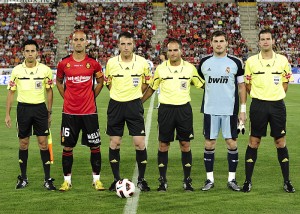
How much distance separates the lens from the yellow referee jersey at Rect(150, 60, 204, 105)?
8.30m

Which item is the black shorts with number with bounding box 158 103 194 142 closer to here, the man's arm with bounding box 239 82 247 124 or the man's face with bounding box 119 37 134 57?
the man's arm with bounding box 239 82 247 124

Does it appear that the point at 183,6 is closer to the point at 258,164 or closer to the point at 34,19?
the point at 34,19

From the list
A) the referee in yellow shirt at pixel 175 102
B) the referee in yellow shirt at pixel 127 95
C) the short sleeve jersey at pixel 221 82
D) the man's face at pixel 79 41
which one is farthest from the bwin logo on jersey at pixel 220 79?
the man's face at pixel 79 41

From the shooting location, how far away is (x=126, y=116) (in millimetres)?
8312

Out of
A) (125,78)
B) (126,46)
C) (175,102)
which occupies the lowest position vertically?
(175,102)

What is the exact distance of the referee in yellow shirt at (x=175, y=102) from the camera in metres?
8.30

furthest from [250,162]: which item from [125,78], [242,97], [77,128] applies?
[77,128]

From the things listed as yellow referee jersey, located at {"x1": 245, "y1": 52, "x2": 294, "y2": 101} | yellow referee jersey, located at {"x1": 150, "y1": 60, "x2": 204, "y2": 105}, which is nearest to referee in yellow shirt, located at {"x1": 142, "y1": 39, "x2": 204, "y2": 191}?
yellow referee jersey, located at {"x1": 150, "y1": 60, "x2": 204, "y2": 105}

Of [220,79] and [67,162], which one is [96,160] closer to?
[67,162]

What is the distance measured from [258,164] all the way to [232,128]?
2.23 metres

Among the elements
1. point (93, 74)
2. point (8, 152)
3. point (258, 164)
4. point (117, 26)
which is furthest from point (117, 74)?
point (117, 26)

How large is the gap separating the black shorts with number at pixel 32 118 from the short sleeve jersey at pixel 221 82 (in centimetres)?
234

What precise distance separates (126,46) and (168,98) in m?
0.92

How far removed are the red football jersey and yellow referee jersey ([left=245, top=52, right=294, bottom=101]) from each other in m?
2.20
